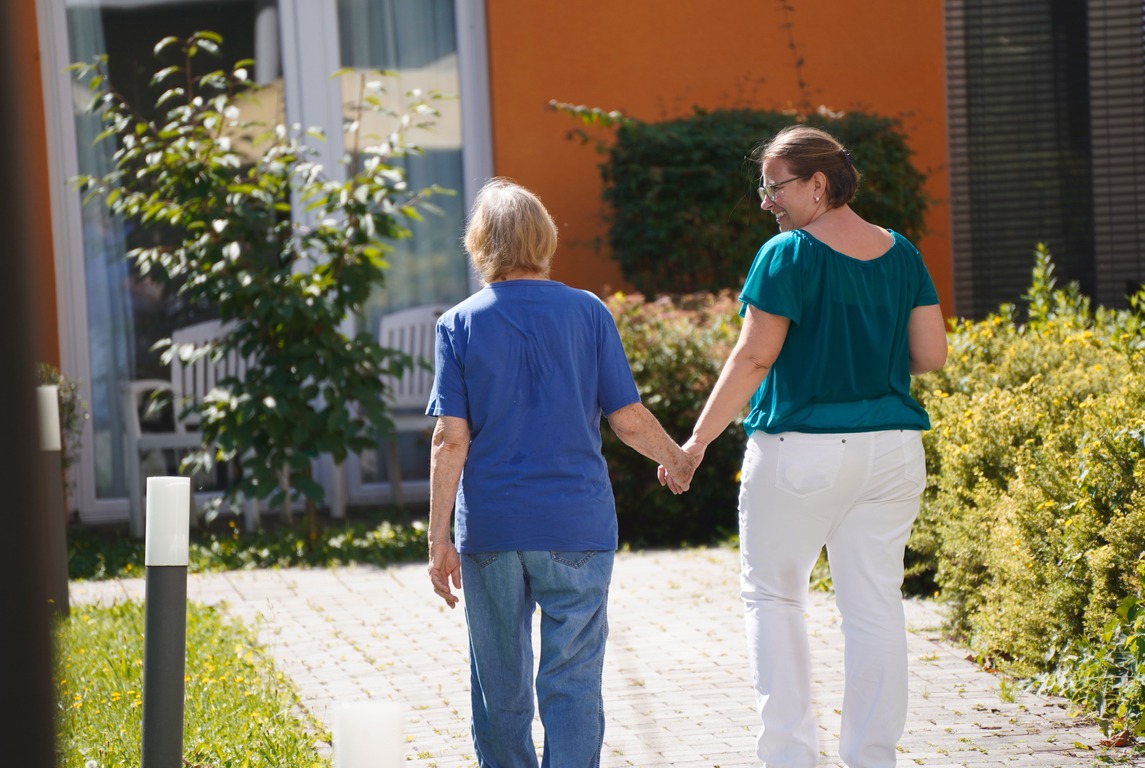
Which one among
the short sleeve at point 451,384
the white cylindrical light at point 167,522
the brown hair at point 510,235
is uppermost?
the brown hair at point 510,235

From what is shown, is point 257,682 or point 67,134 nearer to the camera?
point 257,682

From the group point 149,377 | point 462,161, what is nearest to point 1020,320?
point 462,161

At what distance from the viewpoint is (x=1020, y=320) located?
10.7m

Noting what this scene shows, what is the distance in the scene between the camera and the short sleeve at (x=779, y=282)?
357cm

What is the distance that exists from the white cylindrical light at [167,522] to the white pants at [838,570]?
4.77ft

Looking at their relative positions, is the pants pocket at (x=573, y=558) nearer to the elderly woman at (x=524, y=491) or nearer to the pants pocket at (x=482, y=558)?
the elderly woman at (x=524, y=491)

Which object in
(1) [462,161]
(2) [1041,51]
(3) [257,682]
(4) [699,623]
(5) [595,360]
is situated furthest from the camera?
(2) [1041,51]

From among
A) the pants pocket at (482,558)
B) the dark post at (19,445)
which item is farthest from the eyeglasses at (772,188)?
the dark post at (19,445)

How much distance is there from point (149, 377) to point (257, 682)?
16.7 ft

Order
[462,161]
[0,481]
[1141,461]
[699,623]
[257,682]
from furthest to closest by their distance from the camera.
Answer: [462,161] < [699,623] < [257,682] < [1141,461] < [0,481]

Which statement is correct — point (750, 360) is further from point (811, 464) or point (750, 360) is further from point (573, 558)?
point (573, 558)

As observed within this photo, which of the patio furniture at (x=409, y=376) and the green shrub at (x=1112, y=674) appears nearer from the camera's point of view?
the green shrub at (x=1112, y=674)

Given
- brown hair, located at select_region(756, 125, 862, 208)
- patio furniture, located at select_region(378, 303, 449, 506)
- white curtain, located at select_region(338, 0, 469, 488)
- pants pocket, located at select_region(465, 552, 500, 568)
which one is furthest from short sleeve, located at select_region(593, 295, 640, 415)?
white curtain, located at select_region(338, 0, 469, 488)

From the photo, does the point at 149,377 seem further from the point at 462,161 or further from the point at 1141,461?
the point at 1141,461
